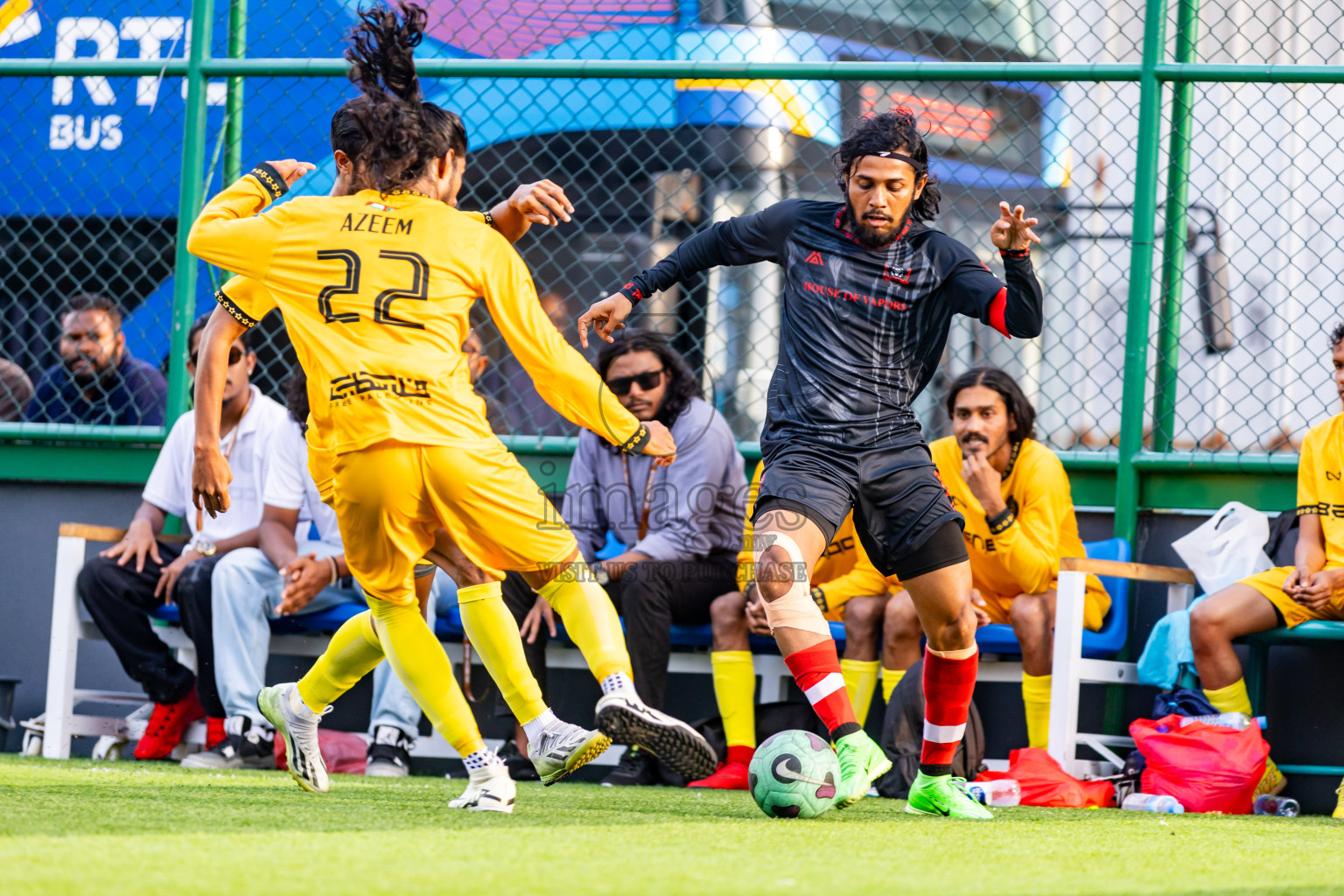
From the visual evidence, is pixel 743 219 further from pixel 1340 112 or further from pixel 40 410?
pixel 40 410

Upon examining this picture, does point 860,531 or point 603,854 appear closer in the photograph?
point 603,854

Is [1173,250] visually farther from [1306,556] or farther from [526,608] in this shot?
[526,608]

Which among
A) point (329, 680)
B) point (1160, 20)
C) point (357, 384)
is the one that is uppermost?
point (1160, 20)

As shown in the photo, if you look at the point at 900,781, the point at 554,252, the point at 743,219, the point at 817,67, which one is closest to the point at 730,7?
the point at 817,67

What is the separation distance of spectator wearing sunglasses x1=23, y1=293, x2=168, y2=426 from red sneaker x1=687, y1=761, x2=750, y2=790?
2852 millimetres

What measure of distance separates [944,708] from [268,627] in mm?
2627

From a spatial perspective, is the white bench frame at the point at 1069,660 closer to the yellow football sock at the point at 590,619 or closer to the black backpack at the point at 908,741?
the black backpack at the point at 908,741

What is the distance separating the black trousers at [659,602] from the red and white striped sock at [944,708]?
1357mm

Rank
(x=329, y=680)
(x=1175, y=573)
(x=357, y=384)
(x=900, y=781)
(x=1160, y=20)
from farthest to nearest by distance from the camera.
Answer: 1. (x=1160, y=20)
2. (x=1175, y=573)
3. (x=900, y=781)
4. (x=329, y=680)
5. (x=357, y=384)

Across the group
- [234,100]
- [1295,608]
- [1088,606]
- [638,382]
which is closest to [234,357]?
[234,100]

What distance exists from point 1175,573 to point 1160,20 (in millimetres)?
2090

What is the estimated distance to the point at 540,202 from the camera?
3.58m

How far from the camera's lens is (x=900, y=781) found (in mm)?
4637

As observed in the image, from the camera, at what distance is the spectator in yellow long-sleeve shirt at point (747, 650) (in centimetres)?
501
